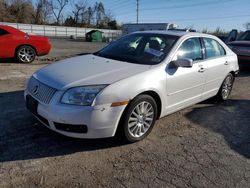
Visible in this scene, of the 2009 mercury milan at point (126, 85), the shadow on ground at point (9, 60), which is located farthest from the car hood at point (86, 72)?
the shadow on ground at point (9, 60)

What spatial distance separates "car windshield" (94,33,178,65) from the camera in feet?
13.5

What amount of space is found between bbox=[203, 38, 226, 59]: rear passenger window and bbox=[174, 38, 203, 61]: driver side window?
0.89ft

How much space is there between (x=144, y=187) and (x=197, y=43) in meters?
2.93

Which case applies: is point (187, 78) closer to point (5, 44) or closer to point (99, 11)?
point (5, 44)

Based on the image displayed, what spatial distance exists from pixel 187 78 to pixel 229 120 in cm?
128

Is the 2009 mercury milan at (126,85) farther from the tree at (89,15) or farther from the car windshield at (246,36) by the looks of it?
the tree at (89,15)

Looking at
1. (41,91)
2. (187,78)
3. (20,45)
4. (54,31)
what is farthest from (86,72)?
(54,31)

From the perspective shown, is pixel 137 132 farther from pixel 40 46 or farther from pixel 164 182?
pixel 40 46

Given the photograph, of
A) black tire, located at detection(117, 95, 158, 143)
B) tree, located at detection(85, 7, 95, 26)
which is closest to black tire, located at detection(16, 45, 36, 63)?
black tire, located at detection(117, 95, 158, 143)

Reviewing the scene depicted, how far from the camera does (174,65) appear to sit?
4047 mm

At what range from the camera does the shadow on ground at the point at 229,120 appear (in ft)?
13.1

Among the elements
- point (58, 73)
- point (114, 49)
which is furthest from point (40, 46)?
point (58, 73)

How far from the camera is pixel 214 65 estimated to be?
500 cm

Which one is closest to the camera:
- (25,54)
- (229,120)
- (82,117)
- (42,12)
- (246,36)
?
(82,117)
